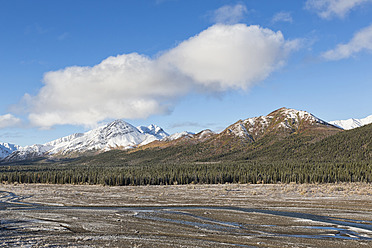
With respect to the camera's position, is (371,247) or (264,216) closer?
(371,247)

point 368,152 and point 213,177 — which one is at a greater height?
point 368,152

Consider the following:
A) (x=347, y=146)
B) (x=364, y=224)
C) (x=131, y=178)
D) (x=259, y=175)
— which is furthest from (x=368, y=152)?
(x=364, y=224)

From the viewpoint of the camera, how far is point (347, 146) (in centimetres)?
19775

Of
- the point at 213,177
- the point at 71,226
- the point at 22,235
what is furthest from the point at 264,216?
the point at 213,177

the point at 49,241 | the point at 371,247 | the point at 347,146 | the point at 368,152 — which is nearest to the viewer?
the point at 371,247

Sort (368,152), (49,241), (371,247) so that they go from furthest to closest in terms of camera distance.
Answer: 1. (368,152)
2. (49,241)
3. (371,247)

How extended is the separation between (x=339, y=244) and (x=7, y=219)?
33642 millimetres

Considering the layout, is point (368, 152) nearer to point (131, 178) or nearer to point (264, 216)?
point (131, 178)

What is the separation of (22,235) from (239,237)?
18.8m

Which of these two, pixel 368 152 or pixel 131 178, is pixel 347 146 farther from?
pixel 131 178

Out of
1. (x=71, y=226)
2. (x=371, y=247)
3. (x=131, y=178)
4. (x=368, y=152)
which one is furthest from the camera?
(x=368, y=152)

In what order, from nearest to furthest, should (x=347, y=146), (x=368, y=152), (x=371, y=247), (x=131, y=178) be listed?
(x=371, y=247), (x=131, y=178), (x=368, y=152), (x=347, y=146)

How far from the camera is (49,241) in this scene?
2317 centimetres

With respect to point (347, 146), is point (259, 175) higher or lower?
lower
